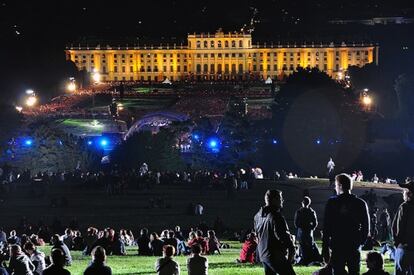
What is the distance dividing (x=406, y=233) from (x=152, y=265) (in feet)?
22.1

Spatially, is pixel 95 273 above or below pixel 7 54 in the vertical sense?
below

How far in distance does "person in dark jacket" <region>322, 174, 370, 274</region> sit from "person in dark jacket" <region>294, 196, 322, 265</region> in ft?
10.4

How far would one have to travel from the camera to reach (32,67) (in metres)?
112

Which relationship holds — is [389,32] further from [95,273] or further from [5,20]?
[95,273]

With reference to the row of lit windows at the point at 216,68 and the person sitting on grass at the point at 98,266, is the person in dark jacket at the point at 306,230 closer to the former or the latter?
the person sitting on grass at the point at 98,266

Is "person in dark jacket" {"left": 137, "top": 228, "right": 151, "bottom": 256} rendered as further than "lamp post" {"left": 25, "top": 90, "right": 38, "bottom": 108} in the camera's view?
No

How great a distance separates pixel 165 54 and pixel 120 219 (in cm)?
13779

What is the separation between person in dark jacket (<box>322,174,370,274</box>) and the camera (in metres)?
12.5

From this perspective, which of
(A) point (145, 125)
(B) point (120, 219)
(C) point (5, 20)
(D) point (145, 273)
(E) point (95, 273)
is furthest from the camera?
(C) point (5, 20)

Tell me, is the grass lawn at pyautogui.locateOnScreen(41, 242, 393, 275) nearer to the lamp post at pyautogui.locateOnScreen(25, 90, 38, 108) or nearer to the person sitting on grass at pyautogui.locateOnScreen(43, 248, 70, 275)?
the person sitting on grass at pyautogui.locateOnScreen(43, 248, 70, 275)

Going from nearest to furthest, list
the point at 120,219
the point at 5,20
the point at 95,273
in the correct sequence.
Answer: the point at 95,273
the point at 120,219
the point at 5,20

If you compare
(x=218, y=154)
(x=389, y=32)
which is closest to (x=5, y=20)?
(x=218, y=154)

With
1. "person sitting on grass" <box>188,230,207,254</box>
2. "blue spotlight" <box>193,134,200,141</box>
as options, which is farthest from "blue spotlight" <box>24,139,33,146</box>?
"person sitting on grass" <box>188,230,207,254</box>

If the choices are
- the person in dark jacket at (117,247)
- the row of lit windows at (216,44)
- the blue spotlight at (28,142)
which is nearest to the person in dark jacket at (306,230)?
the person in dark jacket at (117,247)
